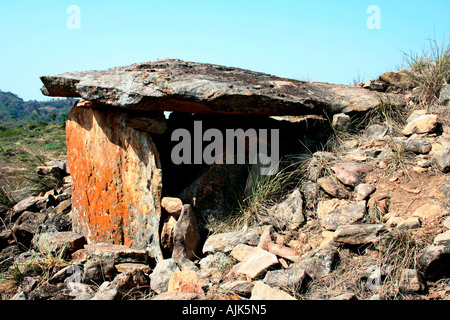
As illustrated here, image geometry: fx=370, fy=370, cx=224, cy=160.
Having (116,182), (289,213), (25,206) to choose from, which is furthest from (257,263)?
(25,206)

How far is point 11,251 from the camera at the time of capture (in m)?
4.48

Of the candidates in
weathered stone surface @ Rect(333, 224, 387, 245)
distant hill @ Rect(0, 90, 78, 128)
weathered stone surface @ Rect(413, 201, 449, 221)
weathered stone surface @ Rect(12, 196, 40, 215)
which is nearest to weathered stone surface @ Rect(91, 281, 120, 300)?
weathered stone surface @ Rect(333, 224, 387, 245)

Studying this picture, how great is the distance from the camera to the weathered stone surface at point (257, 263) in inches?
119

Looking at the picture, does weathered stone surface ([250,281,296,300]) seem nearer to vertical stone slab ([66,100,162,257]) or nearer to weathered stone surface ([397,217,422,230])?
weathered stone surface ([397,217,422,230])

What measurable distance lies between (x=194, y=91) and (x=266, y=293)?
2043mm

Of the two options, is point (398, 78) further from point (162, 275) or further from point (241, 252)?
point (162, 275)

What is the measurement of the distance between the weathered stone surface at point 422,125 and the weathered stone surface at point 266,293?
8.42 feet

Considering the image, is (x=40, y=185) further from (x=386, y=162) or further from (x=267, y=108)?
(x=386, y=162)

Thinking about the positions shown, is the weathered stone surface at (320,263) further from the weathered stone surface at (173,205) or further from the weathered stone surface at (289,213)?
the weathered stone surface at (173,205)

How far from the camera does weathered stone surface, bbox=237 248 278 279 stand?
3035 mm

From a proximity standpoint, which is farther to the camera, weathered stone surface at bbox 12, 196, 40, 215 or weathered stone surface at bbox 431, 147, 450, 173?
weathered stone surface at bbox 12, 196, 40, 215

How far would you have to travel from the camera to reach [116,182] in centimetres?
419

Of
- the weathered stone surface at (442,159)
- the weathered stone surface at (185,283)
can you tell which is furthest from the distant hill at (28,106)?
the weathered stone surface at (442,159)

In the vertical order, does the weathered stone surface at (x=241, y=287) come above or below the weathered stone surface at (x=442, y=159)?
below
